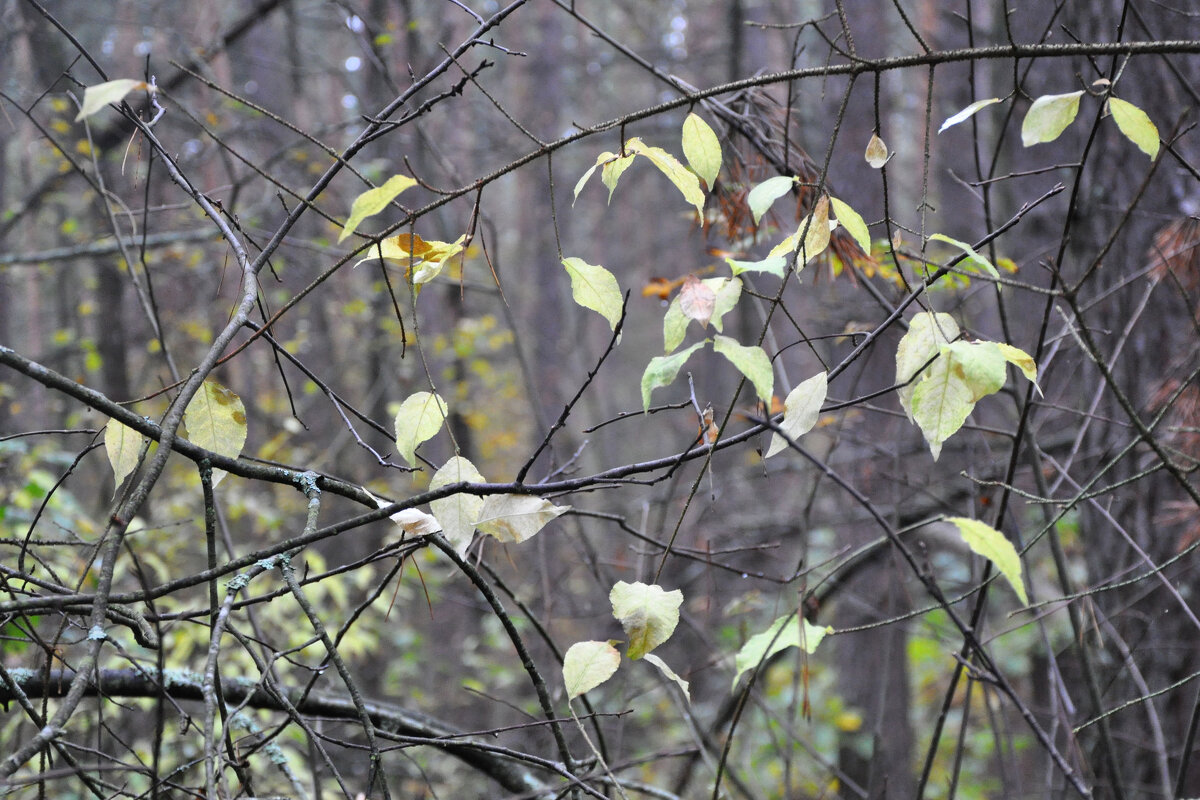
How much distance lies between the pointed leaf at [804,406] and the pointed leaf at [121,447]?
2.97 feet

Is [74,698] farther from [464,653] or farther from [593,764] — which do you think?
[464,653]

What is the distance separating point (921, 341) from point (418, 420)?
2.37ft

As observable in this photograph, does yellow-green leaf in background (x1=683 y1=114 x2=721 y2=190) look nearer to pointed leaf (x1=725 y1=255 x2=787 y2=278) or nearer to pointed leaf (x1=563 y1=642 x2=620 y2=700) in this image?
pointed leaf (x1=725 y1=255 x2=787 y2=278)

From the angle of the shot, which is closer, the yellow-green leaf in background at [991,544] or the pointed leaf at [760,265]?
the yellow-green leaf in background at [991,544]

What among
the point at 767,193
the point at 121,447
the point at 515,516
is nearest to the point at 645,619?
the point at 515,516

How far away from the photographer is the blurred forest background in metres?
1.29

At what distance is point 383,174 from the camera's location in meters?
7.63

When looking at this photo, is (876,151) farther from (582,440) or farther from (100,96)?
(582,440)

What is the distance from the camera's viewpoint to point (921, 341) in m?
1.17

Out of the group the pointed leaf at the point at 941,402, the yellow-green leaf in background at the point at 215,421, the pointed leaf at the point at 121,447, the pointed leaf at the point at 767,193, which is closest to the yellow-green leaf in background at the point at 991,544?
the pointed leaf at the point at 941,402

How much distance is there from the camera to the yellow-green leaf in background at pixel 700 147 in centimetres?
125

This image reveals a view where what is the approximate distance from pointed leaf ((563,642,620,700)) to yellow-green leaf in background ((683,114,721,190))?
690 millimetres

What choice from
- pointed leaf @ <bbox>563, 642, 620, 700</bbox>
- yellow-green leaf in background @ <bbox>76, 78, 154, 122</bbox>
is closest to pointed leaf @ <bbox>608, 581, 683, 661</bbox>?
pointed leaf @ <bbox>563, 642, 620, 700</bbox>

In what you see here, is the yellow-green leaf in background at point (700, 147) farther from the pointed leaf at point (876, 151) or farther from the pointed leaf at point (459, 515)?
the pointed leaf at point (459, 515)
